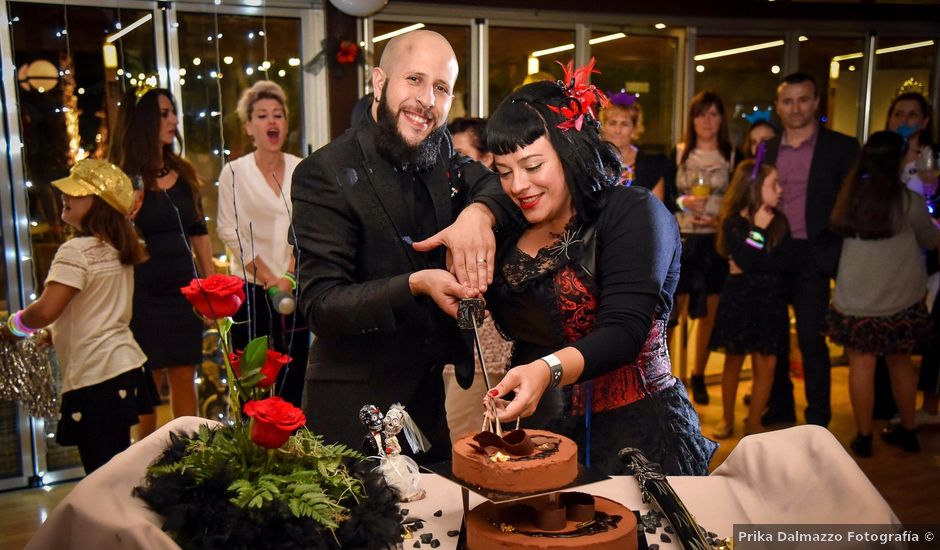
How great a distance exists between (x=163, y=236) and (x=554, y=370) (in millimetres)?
2832

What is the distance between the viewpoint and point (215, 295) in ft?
4.10

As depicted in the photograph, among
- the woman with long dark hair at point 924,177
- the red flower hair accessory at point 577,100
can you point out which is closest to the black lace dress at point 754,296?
the woman with long dark hair at point 924,177

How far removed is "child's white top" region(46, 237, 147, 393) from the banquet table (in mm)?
2028

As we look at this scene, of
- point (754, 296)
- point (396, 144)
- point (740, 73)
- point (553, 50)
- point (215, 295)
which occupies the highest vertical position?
point (553, 50)

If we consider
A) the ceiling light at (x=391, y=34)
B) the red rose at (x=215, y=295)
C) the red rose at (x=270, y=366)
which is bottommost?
the red rose at (x=270, y=366)

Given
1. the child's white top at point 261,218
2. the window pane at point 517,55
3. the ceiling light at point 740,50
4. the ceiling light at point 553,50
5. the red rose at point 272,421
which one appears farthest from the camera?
the ceiling light at point 740,50

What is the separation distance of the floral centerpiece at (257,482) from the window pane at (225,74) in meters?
3.13

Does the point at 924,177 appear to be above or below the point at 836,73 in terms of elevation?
below

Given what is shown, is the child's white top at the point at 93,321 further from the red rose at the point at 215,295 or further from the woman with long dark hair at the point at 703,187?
the woman with long dark hair at the point at 703,187

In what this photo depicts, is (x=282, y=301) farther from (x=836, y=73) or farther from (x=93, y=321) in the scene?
(x=836, y=73)

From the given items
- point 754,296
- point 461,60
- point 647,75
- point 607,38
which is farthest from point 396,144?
point 647,75

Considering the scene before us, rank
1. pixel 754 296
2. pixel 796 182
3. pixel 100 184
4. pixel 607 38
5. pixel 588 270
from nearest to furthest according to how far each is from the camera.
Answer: pixel 588 270
pixel 100 184
pixel 754 296
pixel 796 182
pixel 607 38

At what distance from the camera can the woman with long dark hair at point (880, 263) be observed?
412 centimetres

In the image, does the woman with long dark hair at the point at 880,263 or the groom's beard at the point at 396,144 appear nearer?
the groom's beard at the point at 396,144
